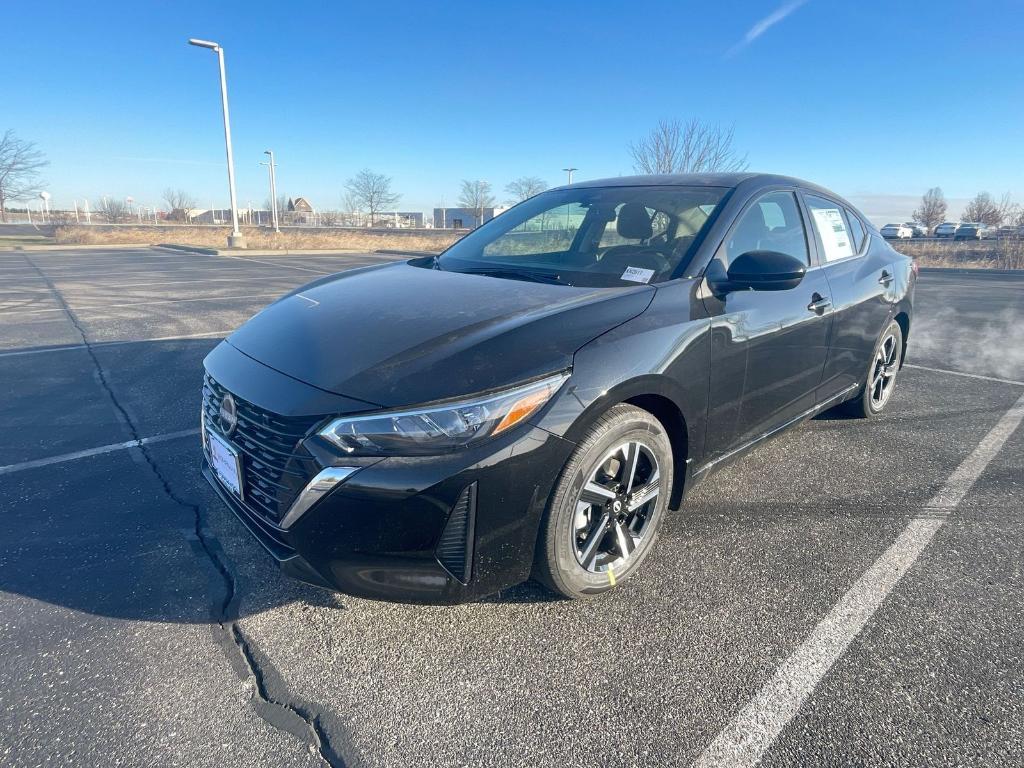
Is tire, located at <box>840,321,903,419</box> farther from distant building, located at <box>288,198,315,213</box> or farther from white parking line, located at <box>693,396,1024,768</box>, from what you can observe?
distant building, located at <box>288,198,315,213</box>

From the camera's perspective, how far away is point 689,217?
304cm

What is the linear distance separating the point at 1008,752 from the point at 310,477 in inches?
85.8

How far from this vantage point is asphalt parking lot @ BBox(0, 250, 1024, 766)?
1812 mm

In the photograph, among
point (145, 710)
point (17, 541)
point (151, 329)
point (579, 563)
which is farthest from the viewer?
point (151, 329)

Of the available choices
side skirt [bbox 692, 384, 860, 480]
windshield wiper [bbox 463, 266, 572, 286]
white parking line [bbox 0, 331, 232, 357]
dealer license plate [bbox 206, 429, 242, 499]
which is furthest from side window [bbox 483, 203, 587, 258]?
white parking line [bbox 0, 331, 232, 357]

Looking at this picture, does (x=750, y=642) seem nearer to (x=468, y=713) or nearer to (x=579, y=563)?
(x=579, y=563)

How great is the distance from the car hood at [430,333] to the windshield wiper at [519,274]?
10 centimetres

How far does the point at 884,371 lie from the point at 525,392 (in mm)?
3757

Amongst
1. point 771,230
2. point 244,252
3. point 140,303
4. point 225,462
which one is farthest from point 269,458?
point 244,252

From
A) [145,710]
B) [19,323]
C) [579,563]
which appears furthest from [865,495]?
[19,323]

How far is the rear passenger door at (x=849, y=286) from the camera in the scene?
366 cm

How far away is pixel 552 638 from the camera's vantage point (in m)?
2.25

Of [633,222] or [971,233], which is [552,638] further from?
[971,233]

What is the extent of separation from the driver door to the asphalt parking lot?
50 cm
